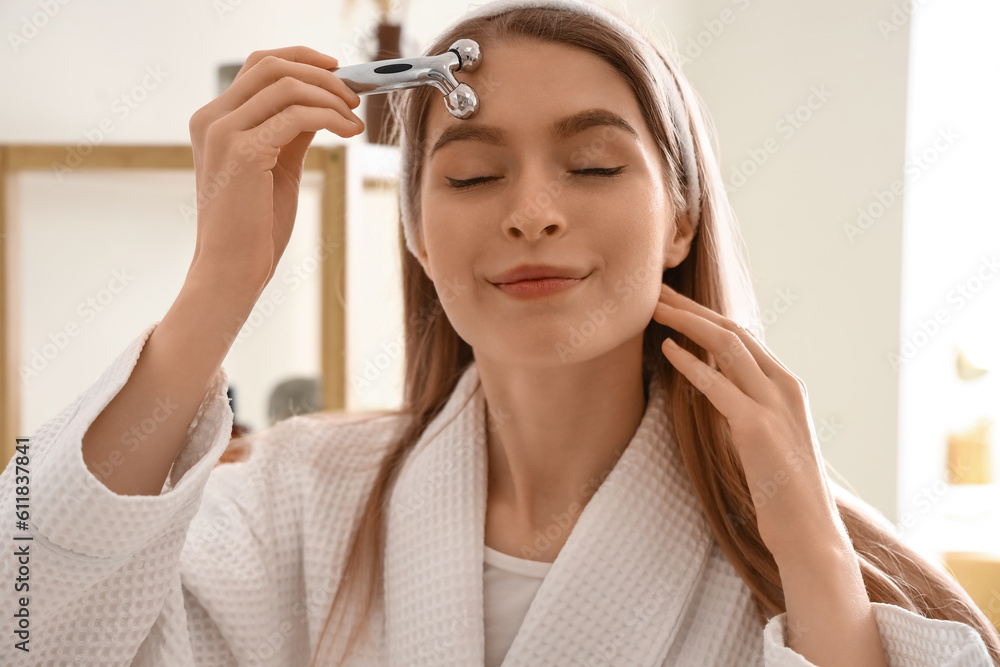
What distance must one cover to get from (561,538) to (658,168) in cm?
38

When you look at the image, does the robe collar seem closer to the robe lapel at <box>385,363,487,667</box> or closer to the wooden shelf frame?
the robe lapel at <box>385,363,487,667</box>

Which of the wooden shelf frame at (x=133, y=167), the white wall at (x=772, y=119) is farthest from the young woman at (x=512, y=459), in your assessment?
the white wall at (x=772, y=119)

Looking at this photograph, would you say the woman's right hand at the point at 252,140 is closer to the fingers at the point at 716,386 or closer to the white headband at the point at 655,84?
the white headband at the point at 655,84

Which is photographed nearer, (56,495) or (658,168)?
(56,495)

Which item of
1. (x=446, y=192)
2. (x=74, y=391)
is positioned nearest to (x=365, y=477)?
(x=446, y=192)

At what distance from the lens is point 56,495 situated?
633 millimetres

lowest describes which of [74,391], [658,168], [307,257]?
[74,391]

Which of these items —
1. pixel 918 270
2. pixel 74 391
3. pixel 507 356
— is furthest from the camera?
pixel 74 391

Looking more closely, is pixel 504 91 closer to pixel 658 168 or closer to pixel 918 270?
pixel 658 168

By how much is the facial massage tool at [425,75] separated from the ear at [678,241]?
0.81 feet

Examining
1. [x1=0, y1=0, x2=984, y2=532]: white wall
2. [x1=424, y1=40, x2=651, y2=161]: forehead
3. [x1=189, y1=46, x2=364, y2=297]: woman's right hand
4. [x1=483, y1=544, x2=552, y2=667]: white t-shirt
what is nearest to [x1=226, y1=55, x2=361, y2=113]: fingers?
[x1=189, y1=46, x2=364, y2=297]: woman's right hand

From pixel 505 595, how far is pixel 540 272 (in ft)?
1.06

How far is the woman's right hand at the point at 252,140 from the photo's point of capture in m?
0.69

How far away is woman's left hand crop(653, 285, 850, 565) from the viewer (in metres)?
0.67
